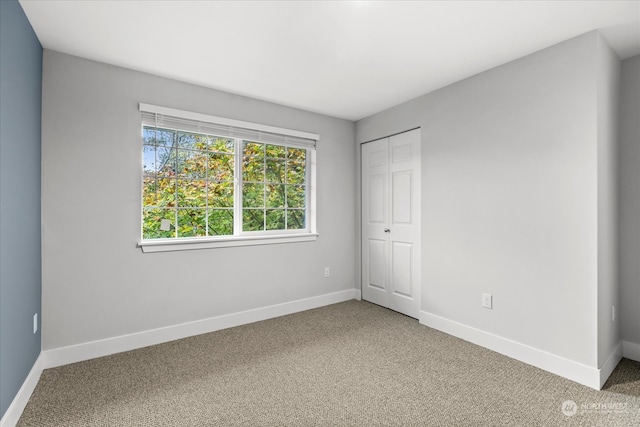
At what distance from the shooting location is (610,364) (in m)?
2.29

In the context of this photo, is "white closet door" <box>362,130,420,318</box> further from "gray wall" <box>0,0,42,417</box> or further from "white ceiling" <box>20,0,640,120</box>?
"gray wall" <box>0,0,42,417</box>

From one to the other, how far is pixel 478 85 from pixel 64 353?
159 inches

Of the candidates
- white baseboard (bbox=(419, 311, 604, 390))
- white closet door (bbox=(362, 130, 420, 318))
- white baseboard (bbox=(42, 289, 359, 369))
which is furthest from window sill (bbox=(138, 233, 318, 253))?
white baseboard (bbox=(419, 311, 604, 390))

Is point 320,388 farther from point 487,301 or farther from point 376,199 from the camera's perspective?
point 376,199

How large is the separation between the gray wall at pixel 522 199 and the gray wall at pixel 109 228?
1.95 metres

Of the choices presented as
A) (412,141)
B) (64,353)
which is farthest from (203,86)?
(64,353)

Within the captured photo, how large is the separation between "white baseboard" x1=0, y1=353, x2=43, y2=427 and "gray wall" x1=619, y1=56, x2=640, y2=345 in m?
4.15

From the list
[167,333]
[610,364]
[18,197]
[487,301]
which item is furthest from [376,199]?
[18,197]

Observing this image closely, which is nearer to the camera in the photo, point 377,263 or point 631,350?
point 631,350

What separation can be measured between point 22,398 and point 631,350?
4256 millimetres

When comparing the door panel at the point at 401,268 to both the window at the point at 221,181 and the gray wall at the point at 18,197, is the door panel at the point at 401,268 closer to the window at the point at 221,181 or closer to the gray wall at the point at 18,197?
the window at the point at 221,181

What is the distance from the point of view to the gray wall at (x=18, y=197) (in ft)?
5.48

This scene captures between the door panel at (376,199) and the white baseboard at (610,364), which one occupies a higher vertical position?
the door panel at (376,199)

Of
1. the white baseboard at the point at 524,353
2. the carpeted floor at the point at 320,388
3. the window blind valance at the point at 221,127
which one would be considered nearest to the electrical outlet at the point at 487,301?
the white baseboard at the point at 524,353
